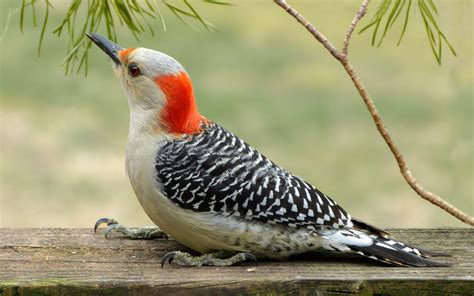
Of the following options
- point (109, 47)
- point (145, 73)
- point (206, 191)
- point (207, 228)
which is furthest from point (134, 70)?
point (207, 228)

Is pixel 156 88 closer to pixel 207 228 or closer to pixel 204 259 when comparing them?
pixel 207 228

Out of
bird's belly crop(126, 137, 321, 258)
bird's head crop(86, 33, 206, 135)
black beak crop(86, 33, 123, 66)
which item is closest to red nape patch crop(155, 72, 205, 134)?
bird's head crop(86, 33, 206, 135)

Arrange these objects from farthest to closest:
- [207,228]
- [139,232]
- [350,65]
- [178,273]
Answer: [139,232]
[350,65]
[207,228]
[178,273]

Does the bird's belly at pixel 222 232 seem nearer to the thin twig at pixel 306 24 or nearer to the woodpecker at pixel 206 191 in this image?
the woodpecker at pixel 206 191

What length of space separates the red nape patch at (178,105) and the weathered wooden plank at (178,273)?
559 mm

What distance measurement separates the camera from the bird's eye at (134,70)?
142 inches

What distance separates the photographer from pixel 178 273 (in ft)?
11.3

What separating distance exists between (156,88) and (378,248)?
3.64ft

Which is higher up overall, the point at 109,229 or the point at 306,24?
the point at 306,24

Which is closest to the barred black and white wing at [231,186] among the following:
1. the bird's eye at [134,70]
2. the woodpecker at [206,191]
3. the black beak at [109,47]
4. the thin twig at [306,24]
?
the woodpecker at [206,191]

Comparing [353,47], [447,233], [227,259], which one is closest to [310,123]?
[353,47]

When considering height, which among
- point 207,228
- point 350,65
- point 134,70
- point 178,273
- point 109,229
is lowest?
point 109,229

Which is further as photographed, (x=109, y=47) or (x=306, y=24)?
(x=109, y=47)

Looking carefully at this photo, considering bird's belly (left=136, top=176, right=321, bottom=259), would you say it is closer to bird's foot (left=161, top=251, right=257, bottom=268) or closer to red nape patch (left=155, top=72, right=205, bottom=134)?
bird's foot (left=161, top=251, right=257, bottom=268)
